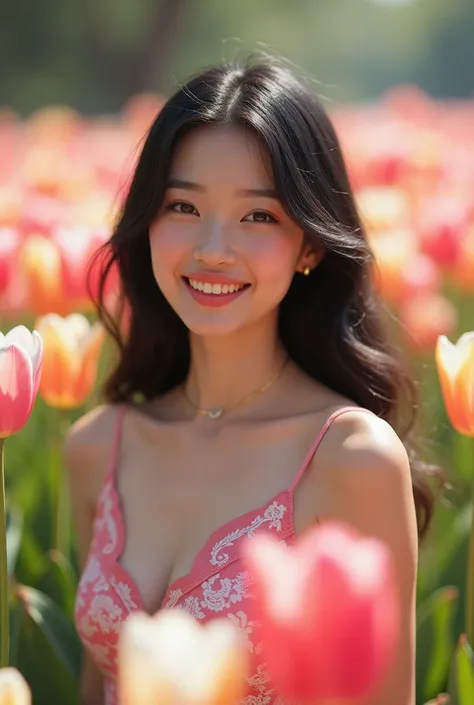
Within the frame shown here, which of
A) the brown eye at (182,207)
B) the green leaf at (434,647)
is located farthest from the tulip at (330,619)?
the green leaf at (434,647)

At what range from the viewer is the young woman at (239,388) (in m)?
1.73

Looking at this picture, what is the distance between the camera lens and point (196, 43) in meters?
24.6

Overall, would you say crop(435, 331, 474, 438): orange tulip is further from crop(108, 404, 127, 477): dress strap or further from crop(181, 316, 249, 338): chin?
crop(108, 404, 127, 477): dress strap

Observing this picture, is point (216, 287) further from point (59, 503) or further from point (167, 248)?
point (59, 503)

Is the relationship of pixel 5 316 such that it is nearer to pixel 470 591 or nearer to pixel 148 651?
pixel 470 591

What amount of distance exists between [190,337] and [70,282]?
1.82 feet

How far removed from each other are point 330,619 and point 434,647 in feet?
4.20

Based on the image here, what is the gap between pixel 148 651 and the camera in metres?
0.79

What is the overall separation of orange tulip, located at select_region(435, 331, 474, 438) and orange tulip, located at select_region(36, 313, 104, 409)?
78cm

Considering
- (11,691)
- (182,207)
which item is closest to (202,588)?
(182,207)

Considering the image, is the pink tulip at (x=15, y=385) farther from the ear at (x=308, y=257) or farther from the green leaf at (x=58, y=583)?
the green leaf at (x=58, y=583)

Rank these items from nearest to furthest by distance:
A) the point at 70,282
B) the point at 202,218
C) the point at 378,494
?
the point at 378,494 < the point at 202,218 < the point at 70,282

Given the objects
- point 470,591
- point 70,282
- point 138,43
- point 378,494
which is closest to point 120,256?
point 70,282

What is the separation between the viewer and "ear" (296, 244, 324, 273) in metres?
1.95
